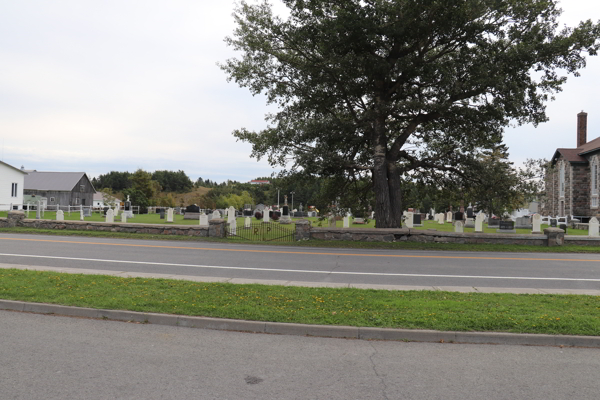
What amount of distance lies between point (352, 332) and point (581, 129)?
6303 cm

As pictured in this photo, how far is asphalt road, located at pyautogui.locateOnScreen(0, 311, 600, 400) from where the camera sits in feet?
14.5

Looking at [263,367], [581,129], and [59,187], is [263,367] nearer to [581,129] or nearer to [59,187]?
[581,129]

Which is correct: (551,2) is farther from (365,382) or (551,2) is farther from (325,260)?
(365,382)

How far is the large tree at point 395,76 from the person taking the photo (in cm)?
1759

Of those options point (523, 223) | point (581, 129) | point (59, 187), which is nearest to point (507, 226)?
point (523, 223)

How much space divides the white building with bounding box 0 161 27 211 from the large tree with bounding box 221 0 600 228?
3746cm

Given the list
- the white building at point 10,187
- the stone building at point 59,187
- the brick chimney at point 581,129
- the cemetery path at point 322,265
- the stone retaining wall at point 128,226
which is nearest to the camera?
the cemetery path at point 322,265

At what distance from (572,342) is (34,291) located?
347 inches

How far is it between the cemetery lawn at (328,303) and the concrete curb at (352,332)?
6.0 inches

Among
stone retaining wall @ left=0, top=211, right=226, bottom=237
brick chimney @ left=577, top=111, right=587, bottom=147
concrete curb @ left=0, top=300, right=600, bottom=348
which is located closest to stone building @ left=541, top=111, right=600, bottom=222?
brick chimney @ left=577, top=111, right=587, bottom=147

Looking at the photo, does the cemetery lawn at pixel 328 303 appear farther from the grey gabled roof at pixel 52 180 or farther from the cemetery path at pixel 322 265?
the grey gabled roof at pixel 52 180

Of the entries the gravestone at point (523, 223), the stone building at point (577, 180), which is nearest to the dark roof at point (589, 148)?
the stone building at point (577, 180)

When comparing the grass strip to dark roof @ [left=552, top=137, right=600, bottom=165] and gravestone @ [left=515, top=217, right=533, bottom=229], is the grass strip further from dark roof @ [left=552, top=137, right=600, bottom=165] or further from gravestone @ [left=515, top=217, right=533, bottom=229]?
dark roof @ [left=552, top=137, right=600, bottom=165]

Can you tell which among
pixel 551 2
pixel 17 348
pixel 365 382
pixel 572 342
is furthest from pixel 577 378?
pixel 551 2
